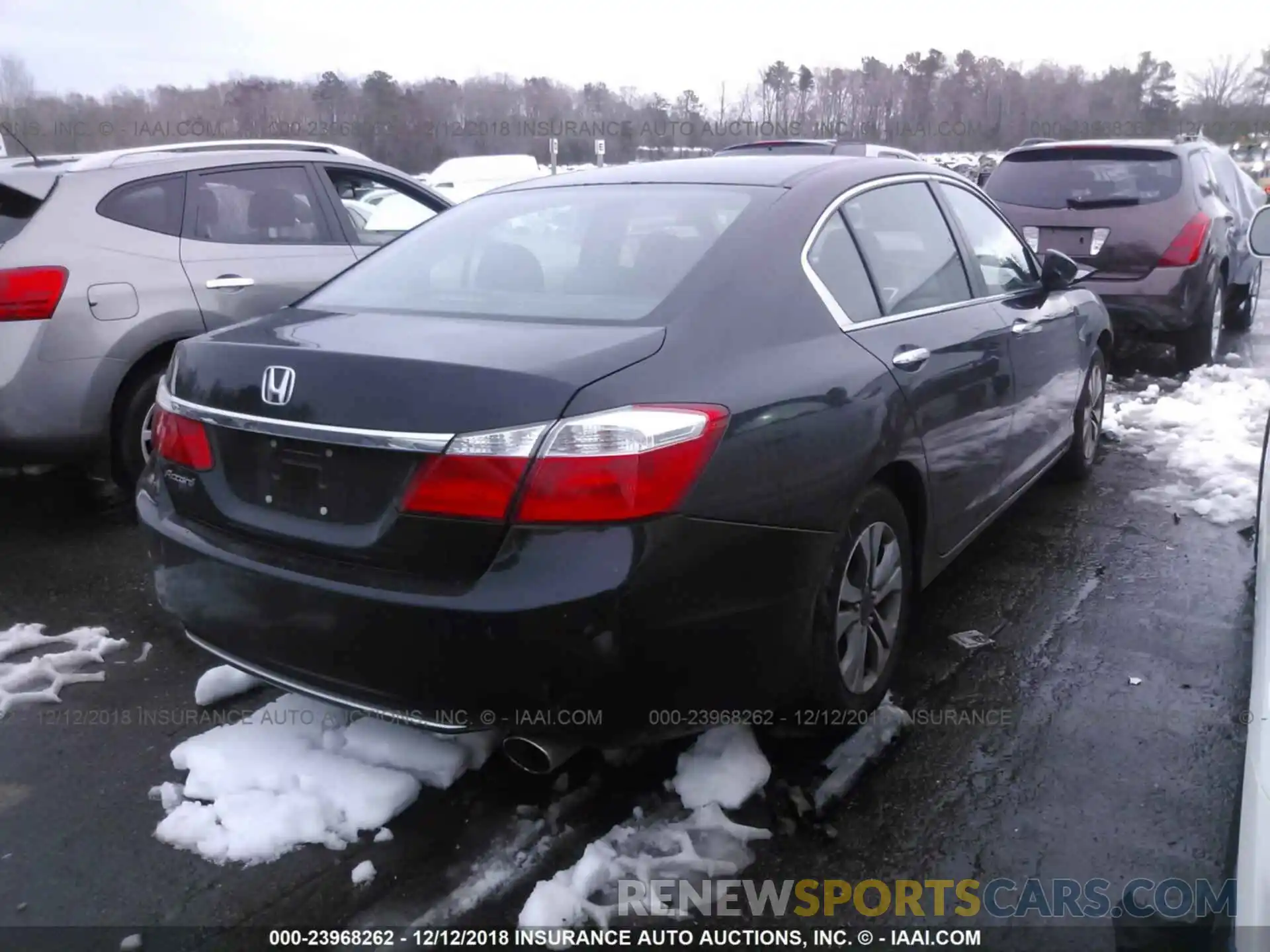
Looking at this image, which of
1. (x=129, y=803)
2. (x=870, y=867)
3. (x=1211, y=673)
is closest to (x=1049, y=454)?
(x=1211, y=673)

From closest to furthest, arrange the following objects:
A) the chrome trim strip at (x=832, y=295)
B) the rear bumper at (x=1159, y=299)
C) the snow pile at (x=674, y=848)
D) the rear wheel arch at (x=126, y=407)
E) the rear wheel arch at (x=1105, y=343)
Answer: the snow pile at (x=674, y=848) < the chrome trim strip at (x=832, y=295) < the rear wheel arch at (x=126, y=407) < the rear wheel arch at (x=1105, y=343) < the rear bumper at (x=1159, y=299)

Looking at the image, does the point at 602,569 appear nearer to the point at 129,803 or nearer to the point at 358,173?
the point at 129,803

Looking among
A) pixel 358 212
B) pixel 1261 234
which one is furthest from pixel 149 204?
pixel 1261 234

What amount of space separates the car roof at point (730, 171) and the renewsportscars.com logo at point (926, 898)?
6.19 feet

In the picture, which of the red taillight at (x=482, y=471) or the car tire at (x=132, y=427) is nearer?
the red taillight at (x=482, y=471)

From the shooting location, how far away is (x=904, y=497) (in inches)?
121

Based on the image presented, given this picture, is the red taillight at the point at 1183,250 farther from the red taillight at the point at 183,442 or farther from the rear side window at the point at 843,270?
the red taillight at the point at 183,442

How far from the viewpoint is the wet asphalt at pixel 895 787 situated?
2.35 m

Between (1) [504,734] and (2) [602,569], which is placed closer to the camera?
(2) [602,569]

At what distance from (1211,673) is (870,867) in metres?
1.60

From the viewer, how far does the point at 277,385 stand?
236 centimetres

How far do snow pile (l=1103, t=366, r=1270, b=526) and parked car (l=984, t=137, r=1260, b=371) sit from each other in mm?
487

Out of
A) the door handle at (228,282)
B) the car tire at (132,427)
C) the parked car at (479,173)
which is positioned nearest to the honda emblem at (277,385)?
the car tire at (132,427)

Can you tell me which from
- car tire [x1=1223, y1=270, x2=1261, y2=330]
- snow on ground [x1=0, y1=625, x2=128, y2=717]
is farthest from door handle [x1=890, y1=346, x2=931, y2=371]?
car tire [x1=1223, y1=270, x2=1261, y2=330]
